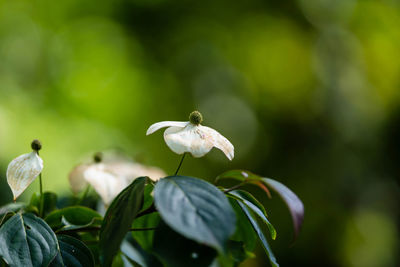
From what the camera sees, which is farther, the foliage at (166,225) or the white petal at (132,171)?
the white petal at (132,171)

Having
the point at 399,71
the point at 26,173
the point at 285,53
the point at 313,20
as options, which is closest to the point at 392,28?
the point at 399,71

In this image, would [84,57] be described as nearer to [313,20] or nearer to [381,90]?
[313,20]

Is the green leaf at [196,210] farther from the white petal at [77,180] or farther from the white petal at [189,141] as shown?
the white petal at [77,180]

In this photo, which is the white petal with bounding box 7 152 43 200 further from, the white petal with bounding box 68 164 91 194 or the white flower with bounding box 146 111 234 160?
the white petal with bounding box 68 164 91 194

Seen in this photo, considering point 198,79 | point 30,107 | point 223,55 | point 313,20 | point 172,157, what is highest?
point 313,20

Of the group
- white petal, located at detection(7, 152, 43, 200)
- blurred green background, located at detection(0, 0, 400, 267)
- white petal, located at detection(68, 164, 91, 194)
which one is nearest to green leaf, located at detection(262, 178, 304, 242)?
white petal, located at detection(7, 152, 43, 200)

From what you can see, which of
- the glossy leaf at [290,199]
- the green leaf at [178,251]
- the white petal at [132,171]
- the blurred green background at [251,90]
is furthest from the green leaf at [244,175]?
the blurred green background at [251,90]
